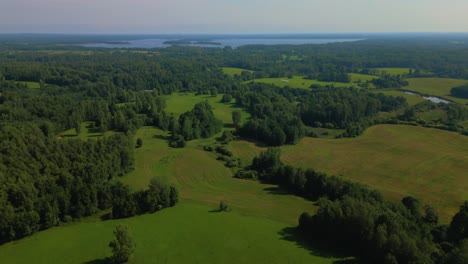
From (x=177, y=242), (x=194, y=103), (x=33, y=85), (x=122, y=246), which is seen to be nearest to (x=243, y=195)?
(x=177, y=242)

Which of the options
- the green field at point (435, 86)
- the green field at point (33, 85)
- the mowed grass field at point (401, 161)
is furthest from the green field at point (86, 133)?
the green field at point (435, 86)

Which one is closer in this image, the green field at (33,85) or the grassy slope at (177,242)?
the grassy slope at (177,242)

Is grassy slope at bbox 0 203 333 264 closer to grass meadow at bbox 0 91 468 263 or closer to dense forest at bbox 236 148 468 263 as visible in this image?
grass meadow at bbox 0 91 468 263

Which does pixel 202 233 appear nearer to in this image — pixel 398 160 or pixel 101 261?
pixel 101 261

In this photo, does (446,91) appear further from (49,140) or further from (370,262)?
(49,140)

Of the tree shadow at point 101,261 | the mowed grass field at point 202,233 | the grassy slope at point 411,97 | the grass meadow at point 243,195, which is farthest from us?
the grassy slope at point 411,97

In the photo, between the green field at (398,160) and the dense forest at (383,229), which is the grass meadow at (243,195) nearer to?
the green field at (398,160)

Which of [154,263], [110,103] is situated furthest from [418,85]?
[154,263]
